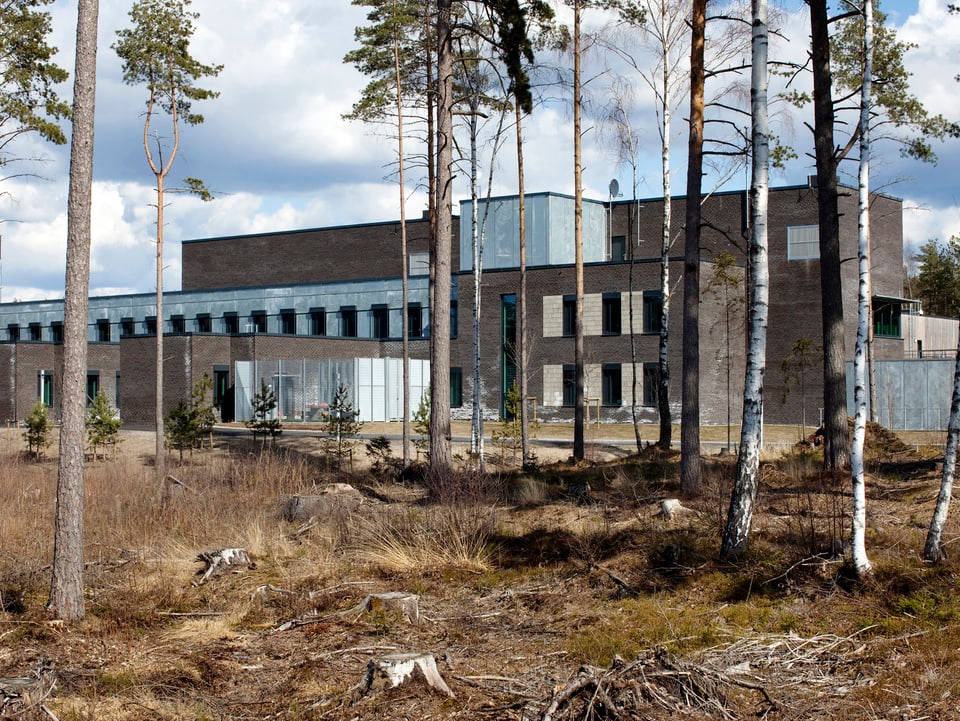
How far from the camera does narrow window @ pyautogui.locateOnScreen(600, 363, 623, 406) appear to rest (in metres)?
45.4

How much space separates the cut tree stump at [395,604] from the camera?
9797 millimetres

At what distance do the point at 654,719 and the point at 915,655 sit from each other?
94.7 inches

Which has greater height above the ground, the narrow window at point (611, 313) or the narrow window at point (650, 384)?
the narrow window at point (611, 313)

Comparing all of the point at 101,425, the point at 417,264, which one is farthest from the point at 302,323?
the point at 101,425

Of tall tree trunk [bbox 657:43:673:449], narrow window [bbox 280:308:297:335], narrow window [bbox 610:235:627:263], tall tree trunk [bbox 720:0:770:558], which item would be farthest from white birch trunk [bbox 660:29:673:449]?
narrow window [bbox 280:308:297:335]

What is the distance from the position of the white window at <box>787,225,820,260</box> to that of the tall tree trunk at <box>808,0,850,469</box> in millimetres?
30204

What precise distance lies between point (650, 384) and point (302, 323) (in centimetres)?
2218

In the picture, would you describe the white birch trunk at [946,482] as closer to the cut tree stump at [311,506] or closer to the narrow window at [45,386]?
the cut tree stump at [311,506]

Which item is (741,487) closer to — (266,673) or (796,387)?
(266,673)

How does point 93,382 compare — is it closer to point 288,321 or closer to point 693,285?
point 288,321

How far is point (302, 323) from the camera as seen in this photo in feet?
188

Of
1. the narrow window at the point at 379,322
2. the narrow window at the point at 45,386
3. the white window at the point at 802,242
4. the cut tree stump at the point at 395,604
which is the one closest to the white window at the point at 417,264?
the narrow window at the point at 379,322

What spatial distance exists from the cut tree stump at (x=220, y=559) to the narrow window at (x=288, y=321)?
4566 centimetres

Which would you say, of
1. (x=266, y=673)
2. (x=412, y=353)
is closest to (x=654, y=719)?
(x=266, y=673)
